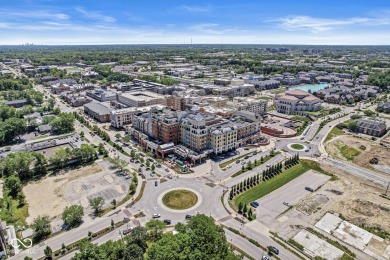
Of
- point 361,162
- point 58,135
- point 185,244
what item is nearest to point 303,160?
point 361,162

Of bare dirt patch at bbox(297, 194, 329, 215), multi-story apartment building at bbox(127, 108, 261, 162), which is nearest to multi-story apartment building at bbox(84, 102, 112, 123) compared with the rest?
multi-story apartment building at bbox(127, 108, 261, 162)

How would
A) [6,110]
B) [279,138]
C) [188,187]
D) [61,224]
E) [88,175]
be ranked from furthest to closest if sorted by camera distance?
[6,110] → [279,138] → [88,175] → [188,187] → [61,224]

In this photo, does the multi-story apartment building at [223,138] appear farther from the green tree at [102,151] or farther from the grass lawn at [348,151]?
the grass lawn at [348,151]

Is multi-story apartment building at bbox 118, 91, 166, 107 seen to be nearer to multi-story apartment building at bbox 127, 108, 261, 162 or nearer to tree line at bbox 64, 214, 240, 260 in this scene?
multi-story apartment building at bbox 127, 108, 261, 162

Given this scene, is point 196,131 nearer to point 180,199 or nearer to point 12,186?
point 180,199

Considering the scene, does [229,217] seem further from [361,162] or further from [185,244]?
[361,162]

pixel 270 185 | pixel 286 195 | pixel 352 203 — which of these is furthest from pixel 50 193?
pixel 352 203

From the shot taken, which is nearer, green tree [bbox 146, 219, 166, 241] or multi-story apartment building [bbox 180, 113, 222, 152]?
green tree [bbox 146, 219, 166, 241]
